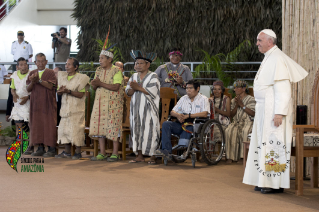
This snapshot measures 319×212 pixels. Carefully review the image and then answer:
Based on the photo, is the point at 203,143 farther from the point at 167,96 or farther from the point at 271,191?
the point at 271,191

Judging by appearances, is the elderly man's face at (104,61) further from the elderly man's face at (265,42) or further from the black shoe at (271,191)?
the black shoe at (271,191)

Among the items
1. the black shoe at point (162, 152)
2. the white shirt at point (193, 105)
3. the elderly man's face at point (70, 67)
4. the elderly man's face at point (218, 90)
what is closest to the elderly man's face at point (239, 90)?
the elderly man's face at point (218, 90)

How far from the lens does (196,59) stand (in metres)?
11.1

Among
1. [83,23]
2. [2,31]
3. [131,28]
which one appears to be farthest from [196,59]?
[2,31]

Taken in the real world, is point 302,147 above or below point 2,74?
below

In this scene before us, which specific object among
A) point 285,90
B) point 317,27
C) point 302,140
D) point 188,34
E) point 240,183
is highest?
point 188,34

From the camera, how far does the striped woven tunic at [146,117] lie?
19.3 ft

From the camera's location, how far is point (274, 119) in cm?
386

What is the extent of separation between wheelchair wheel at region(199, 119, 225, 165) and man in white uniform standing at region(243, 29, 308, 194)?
1.51m

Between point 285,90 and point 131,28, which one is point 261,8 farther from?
point 285,90

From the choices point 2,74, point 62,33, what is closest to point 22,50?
point 2,74

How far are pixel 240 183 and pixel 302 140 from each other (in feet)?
2.75

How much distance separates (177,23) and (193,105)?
5.88 metres

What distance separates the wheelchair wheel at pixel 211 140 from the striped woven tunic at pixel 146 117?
2.30 feet
